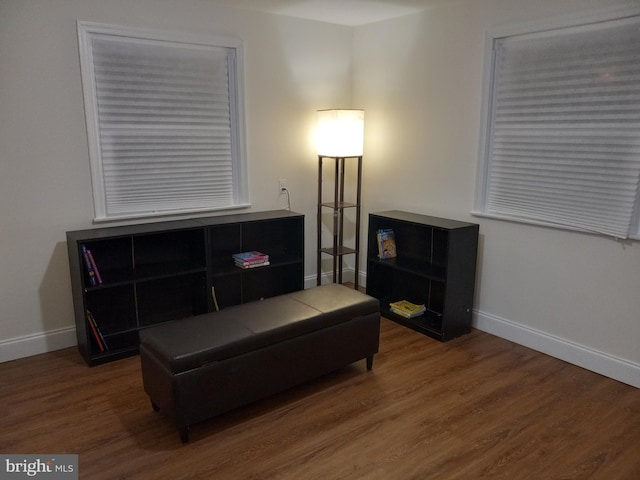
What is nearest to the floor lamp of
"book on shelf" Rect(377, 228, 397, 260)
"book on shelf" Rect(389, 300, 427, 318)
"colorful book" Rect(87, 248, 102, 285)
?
"book on shelf" Rect(377, 228, 397, 260)

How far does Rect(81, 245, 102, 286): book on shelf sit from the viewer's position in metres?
2.93

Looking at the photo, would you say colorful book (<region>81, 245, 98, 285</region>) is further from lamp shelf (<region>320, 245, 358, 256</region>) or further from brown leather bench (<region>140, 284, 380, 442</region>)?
lamp shelf (<region>320, 245, 358, 256</region>)

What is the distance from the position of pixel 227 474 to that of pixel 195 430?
38 cm

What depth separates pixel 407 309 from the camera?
3.68 metres

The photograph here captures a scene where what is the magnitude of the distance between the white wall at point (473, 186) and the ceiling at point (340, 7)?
128 millimetres

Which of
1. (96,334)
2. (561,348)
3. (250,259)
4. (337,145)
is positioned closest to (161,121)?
(250,259)

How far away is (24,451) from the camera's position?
2199mm

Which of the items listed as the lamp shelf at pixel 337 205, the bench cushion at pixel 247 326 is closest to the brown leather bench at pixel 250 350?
the bench cushion at pixel 247 326

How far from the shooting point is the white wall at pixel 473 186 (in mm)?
2840

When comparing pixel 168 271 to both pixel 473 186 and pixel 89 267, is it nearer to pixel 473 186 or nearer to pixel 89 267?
pixel 89 267

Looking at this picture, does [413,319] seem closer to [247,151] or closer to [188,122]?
[247,151]

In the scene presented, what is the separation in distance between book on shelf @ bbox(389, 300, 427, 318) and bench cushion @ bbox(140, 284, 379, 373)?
32.3 inches

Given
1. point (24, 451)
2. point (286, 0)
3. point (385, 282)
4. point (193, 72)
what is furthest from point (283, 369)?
point (286, 0)

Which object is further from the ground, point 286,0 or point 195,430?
point 286,0
